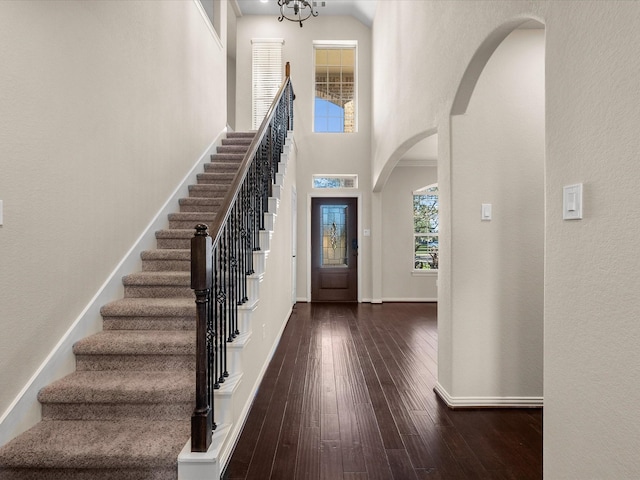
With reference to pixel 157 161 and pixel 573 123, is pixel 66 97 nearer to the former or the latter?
pixel 157 161

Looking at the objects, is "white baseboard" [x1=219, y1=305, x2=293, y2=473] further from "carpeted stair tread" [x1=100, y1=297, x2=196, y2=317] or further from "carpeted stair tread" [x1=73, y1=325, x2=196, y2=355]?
"carpeted stair tread" [x1=100, y1=297, x2=196, y2=317]

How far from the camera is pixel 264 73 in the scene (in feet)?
23.0

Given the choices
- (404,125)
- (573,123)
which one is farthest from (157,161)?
(573,123)

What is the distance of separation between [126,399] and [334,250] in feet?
16.9

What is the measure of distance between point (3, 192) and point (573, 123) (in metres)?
2.70

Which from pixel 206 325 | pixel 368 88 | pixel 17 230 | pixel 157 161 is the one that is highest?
pixel 368 88

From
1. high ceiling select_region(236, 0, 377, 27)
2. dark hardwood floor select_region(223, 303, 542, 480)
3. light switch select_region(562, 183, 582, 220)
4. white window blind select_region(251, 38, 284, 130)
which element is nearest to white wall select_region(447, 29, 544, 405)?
dark hardwood floor select_region(223, 303, 542, 480)

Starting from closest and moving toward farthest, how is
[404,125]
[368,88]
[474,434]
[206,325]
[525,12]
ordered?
[525,12] → [206,325] → [474,434] → [404,125] → [368,88]

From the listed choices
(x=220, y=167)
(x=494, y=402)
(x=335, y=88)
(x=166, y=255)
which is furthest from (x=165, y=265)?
(x=335, y=88)

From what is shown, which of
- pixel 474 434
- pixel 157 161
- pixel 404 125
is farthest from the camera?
pixel 404 125

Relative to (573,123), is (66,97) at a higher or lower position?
higher

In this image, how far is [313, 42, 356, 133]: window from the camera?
23.2 ft

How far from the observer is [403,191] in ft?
22.8

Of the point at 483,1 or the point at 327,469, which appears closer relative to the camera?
the point at 327,469
